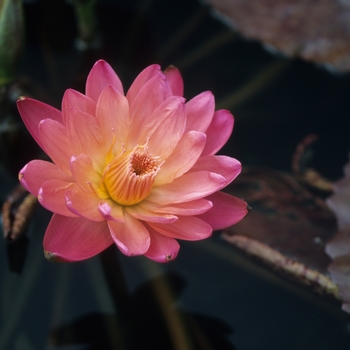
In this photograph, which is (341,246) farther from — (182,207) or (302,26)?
(302,26)

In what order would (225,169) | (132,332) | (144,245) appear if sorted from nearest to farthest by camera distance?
(144,245)
(225,169)
(132,332)

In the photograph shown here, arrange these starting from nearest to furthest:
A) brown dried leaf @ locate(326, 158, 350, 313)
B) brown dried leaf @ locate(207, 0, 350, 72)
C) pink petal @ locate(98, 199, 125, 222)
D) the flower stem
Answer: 1. pink petal @ locate(98, 199, 125, 222)
2. brown dried leaf @ locate(326, 158, 350, 313)
3. the flower stem
4. brown dried leaf @ locate(207, 0, 350, 72)

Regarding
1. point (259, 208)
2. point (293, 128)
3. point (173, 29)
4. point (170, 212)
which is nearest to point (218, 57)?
point (173, 29)

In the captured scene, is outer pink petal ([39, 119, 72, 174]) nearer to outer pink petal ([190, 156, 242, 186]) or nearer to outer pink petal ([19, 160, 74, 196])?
outer pink petal ([19, 160, 74, 196])

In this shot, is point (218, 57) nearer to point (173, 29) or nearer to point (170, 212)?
point (173, 29)

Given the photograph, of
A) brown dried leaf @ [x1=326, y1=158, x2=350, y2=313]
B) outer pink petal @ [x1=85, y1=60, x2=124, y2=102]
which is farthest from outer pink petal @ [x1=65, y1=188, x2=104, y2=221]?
brown dried leaf @ [x1=326, y1=158, x2=350, y2=313]

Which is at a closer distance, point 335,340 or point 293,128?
point 335,340

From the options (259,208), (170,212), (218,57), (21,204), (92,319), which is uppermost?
(218,57)
